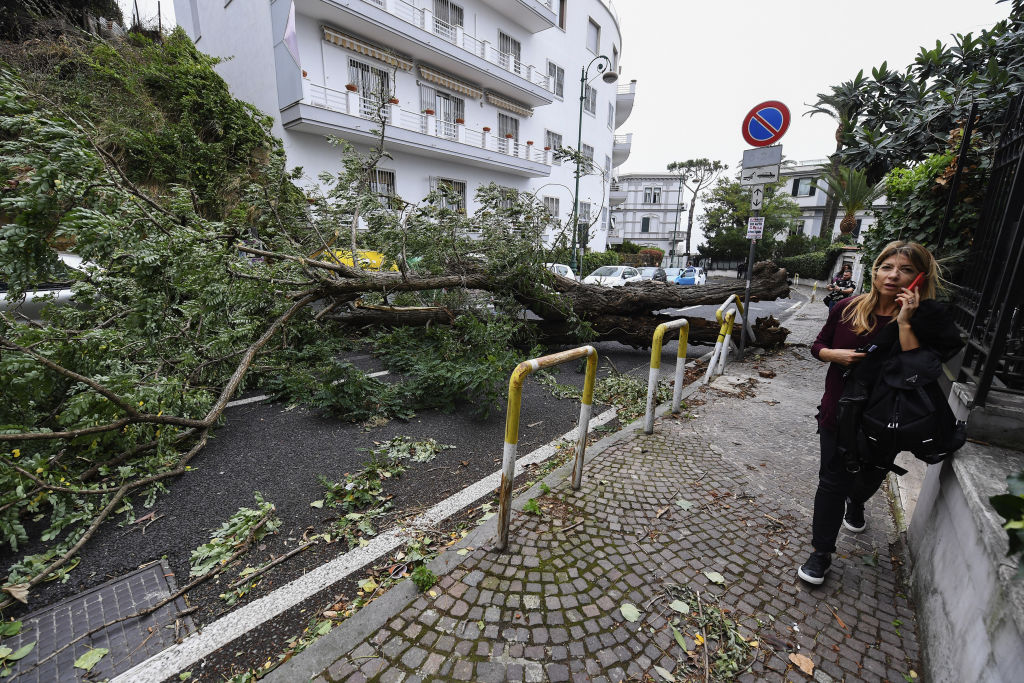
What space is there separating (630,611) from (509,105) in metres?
22.5

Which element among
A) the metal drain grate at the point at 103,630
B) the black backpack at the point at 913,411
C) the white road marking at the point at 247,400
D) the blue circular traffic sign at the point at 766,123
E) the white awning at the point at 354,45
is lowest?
the metal drain grate at the point at 103,630

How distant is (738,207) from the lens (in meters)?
40.8

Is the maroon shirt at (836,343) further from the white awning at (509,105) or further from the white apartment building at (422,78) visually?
the white awning at (509,105)

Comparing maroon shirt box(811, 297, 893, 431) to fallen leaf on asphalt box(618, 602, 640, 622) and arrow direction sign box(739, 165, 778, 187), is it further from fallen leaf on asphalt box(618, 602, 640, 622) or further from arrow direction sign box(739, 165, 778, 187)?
arrow direction sign box(739, 165, 778, 187)

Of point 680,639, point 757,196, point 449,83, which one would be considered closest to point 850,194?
point 449,83

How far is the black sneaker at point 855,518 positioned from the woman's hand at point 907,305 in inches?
56.8

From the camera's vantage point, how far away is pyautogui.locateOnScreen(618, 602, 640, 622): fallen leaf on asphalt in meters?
2.11

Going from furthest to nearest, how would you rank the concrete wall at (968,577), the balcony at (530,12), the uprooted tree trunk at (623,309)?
the balcony at (530,12), the uprooted tree trunk at (623,309), the concrete wall at (968,577)

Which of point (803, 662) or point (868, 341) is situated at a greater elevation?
point (868, 341)

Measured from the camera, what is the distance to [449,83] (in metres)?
17.5

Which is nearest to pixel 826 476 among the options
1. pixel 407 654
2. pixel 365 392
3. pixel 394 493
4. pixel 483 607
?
pixel 483 607

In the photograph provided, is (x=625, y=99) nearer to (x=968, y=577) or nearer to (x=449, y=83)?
(x=449, y=83)

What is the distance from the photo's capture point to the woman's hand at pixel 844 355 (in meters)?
2.16

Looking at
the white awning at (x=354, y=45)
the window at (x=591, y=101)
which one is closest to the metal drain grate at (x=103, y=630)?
the white awning at (x=354, y=45)
